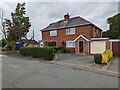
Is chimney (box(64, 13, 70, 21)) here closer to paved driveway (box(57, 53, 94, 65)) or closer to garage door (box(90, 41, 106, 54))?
garage door (box(90, 41, 106, 54))

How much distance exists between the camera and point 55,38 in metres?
35.2

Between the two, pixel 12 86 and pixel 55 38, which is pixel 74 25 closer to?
pixel 55 38

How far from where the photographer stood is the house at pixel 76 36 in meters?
27.8

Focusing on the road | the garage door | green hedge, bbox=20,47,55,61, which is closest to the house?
the garage door

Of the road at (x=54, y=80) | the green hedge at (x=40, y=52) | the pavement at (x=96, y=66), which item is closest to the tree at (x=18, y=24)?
the green hedge at (x=40, y=52)

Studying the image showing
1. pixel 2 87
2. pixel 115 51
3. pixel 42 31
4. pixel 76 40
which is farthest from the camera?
pixel 42 31

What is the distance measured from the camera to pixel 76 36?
1235 inches

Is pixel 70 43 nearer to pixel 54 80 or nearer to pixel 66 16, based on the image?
pixel 66 16

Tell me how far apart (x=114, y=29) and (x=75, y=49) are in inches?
837

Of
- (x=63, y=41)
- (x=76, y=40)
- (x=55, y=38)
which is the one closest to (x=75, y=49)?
(x=76, y=40)

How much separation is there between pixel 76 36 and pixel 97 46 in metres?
5.24

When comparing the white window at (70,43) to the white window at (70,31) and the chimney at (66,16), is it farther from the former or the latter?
the chimney at (66,16)

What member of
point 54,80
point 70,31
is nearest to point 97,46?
point 70,31

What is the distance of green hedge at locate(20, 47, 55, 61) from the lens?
20.7 metres
